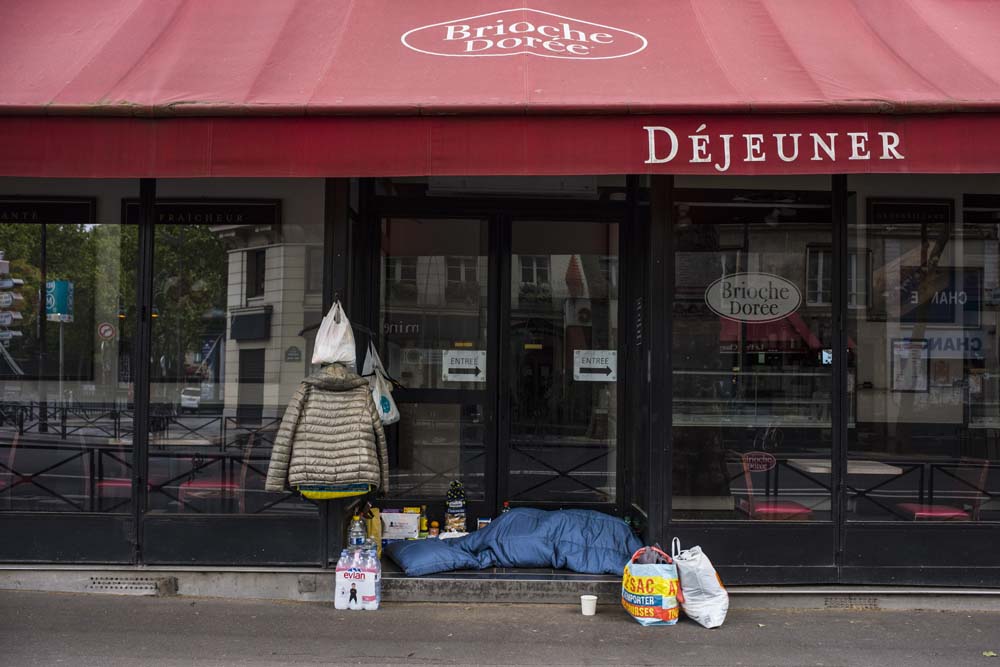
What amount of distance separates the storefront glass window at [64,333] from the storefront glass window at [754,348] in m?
4.17

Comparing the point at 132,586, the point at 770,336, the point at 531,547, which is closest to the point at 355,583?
the point at 531,547

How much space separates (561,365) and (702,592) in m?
2.34

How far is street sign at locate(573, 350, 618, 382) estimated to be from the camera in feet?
24.7

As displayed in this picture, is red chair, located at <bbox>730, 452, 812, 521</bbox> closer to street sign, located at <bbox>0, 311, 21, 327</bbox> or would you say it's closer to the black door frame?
the black door frame

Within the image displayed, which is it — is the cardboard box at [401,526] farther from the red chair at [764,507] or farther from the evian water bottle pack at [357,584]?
the red chair at [764,507]

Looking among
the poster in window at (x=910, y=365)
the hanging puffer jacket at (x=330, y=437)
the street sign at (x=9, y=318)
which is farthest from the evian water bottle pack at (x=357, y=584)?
the poster in window at (x=910, y=365)

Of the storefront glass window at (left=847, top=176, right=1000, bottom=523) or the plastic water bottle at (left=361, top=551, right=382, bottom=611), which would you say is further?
the storefront glass window at (left=847, top=176, right=1000, bottom=523)

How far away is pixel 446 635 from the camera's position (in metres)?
5.65

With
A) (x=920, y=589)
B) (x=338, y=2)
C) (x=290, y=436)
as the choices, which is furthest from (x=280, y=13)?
(x=920, y=589)

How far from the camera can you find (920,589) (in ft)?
20.6

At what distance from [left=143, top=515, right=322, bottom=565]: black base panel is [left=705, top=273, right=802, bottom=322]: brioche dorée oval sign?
331 centimetres

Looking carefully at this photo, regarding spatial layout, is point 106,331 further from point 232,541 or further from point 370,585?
point 370,585

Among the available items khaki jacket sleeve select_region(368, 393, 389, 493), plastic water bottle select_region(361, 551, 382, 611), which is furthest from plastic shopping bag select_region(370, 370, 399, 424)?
plastic water bottle select_region(361, 551, 382, 611)

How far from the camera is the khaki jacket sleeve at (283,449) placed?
618 cm
